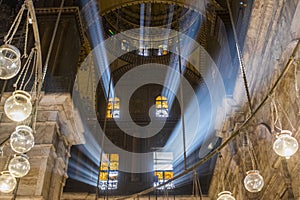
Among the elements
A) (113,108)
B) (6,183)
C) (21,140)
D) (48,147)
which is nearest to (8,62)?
(21,140)

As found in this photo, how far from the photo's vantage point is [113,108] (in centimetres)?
1330

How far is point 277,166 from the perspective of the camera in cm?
539

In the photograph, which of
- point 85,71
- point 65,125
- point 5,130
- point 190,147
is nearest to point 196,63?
point 190,147

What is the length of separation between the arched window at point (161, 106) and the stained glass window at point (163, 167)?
5.48 feet

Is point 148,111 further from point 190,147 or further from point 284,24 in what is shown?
point 284,24

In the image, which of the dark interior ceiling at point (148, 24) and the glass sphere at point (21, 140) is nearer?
the glass sphere at point (21, 140)

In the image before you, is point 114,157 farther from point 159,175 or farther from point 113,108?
point 113,108

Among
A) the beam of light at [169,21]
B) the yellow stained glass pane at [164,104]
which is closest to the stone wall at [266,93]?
the yellow stained glass pane at [164,104]

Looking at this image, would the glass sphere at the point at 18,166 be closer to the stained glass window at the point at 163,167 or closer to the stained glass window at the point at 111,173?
the stained glass window at the point at 111,173

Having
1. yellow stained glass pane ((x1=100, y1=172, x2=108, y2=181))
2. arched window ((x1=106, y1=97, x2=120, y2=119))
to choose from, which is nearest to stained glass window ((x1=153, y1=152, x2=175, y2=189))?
yellow stained glass pane ((x1=100, y1=172, x2=108, y2=181))

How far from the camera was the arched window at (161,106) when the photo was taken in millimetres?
13635

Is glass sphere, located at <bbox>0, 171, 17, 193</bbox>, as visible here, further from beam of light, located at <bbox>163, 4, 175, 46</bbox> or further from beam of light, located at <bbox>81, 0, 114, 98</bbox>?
beam of light, located at <bbox>163, 4, 175, 46</bbox>

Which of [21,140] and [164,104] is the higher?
[164,104]

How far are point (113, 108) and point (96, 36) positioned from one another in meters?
2.69
